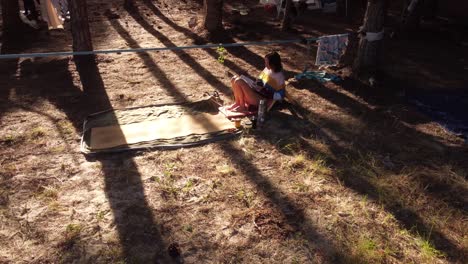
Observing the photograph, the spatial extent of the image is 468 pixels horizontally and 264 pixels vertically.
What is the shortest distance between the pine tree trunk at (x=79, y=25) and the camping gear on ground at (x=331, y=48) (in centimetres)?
539

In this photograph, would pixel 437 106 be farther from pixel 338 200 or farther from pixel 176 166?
pixel 176 166

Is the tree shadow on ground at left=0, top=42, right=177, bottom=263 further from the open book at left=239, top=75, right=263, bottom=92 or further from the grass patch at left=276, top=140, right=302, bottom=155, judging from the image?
the open book at left=239, top=75, right=263, bottom=92

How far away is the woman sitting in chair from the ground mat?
0.49m

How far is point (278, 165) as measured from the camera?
5230 mm

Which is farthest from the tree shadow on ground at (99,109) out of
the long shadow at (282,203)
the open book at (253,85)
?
the open book at (253,85)

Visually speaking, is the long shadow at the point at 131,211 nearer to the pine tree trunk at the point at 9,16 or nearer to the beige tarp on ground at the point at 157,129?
the beige tarp on ground at the point at 157,129

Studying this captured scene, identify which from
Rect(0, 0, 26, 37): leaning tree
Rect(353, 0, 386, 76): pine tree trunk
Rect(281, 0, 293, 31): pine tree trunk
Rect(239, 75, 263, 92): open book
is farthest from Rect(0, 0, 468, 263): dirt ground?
Rect(281, 0, 293, 31): pine tree trunk

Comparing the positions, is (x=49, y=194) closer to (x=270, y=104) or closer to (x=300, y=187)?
(x=300, y=187)

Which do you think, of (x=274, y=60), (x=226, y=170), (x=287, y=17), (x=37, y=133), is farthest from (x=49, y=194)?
(x=287, y=17)

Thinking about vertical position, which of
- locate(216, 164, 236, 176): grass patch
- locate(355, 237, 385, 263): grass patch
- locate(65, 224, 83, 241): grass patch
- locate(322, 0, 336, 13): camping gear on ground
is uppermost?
locate(322, 0, 336, 13): camping gear on ground

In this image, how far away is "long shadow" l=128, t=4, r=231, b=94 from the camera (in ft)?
25.2

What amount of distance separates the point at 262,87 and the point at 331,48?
2300 millimetres

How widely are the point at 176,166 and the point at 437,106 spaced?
5.14 metres

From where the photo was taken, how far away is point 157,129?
19.6 ft
